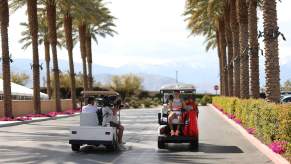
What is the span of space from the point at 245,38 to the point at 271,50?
14799 mm

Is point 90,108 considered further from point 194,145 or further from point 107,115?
point 194,145

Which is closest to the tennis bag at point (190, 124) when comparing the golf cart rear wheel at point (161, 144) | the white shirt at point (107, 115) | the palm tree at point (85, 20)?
the golf cart rear wheel at point (161, 144)

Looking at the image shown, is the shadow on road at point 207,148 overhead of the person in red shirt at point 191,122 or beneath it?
beneath

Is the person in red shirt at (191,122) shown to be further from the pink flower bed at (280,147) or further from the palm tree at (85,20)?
the palm tree at (85,20)

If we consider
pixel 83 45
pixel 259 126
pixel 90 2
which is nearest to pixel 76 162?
pixel 259 126

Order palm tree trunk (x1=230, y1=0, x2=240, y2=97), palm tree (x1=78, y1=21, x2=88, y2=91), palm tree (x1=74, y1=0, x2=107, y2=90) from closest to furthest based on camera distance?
palm tree trunk (x1=230, y1=0, x2=240, y2=97)
palm tree (x1=74, y1=0, x2=107, y2=90)
palm tree (x1=78, y1=21, x2=88, y2=91)

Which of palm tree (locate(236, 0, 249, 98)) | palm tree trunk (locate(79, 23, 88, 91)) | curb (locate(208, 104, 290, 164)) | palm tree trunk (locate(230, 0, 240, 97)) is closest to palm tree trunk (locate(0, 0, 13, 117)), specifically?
palm tree (locate(236, 0, 249, 98))

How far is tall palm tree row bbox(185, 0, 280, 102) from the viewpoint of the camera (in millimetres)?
22797

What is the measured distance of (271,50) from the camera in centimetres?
2281

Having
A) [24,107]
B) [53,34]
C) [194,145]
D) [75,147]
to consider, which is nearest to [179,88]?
[194,145]

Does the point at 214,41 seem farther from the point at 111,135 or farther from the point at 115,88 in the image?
the point at 111,135

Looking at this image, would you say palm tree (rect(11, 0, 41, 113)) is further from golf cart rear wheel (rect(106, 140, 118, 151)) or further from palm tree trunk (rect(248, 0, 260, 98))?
golf cart rear wheel (rect(106, 140, 118, 151))

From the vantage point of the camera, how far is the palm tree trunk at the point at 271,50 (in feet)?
74.1

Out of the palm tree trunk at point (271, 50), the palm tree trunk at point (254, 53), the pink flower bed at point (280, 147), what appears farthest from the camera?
the palm tree trunk at point (254, 53)
